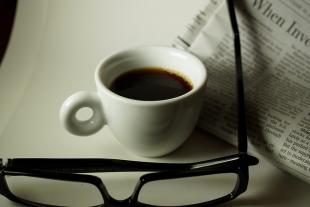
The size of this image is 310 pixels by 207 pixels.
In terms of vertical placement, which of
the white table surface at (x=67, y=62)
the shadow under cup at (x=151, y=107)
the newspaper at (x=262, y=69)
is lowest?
the white table surface at (x=67, y=62)

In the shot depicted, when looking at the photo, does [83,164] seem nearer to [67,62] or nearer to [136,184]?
[136,184]

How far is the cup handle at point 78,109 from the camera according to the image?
14.1 inches

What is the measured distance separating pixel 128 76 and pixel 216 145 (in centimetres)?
12

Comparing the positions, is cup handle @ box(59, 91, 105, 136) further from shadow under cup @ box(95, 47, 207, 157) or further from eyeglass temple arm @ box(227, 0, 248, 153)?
eyeglass temple arm @ box(227, 0, 248, 153)

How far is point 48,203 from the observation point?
352 mm

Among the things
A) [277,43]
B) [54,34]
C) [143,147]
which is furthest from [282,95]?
[54,34]

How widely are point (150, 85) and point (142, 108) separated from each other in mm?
59

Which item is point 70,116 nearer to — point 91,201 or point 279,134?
point 91,201

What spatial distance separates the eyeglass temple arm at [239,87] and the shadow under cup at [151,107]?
45mm

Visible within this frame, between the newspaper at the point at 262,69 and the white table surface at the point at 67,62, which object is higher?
the newspaper at the point at 262,69

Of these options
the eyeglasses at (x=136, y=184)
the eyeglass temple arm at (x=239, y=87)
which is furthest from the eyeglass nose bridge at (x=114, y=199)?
the eyeglass temple arm at (x=239, y=87)

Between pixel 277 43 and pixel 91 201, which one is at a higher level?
pixel 277 43

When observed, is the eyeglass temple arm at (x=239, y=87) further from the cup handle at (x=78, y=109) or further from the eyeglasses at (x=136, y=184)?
the cup handle at (x=78, y=109)

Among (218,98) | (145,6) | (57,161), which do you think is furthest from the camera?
(145,6)
